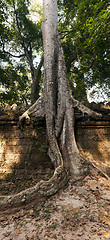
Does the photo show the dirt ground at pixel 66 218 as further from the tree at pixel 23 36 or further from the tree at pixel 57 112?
the tree at pixel 23 36

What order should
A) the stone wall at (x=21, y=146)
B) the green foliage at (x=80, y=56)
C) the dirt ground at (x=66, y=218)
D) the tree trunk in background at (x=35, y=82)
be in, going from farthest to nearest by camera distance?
the tree trunk in background at (x=35, y=82) → the green foliage at (x=80, y=56) → the stone wall at (x=21, y=146) → the dirt ground at (x=66, y=218)

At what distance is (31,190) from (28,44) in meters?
10.9

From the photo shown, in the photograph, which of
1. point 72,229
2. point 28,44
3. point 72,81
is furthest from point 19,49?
point 72,229

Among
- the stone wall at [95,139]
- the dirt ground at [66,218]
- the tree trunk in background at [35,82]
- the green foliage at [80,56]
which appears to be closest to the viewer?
the dirt ground at [66,218]

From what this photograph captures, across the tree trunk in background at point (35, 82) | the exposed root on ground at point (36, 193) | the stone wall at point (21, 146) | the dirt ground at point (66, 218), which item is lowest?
the dirt ground at point (66, 218)


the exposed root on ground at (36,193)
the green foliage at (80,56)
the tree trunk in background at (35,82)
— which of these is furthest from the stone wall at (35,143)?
the tree trunk in background at (35,82)

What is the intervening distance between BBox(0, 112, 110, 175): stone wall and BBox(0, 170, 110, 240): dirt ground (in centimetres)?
115

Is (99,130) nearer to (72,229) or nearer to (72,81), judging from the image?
(72,229)

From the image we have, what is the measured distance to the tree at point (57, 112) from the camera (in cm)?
271

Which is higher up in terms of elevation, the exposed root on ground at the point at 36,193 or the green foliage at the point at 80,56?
the green foliage at the point at 80,56

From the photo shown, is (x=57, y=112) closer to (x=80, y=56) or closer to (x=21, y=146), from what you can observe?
(x=21, y=146)

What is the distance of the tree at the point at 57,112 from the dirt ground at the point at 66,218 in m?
0.34

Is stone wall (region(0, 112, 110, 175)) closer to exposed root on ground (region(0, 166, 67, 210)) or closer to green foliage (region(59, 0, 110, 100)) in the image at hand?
exposed root on ground (region(0, 166, 67, 210))

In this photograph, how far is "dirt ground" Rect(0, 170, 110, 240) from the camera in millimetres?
1420
